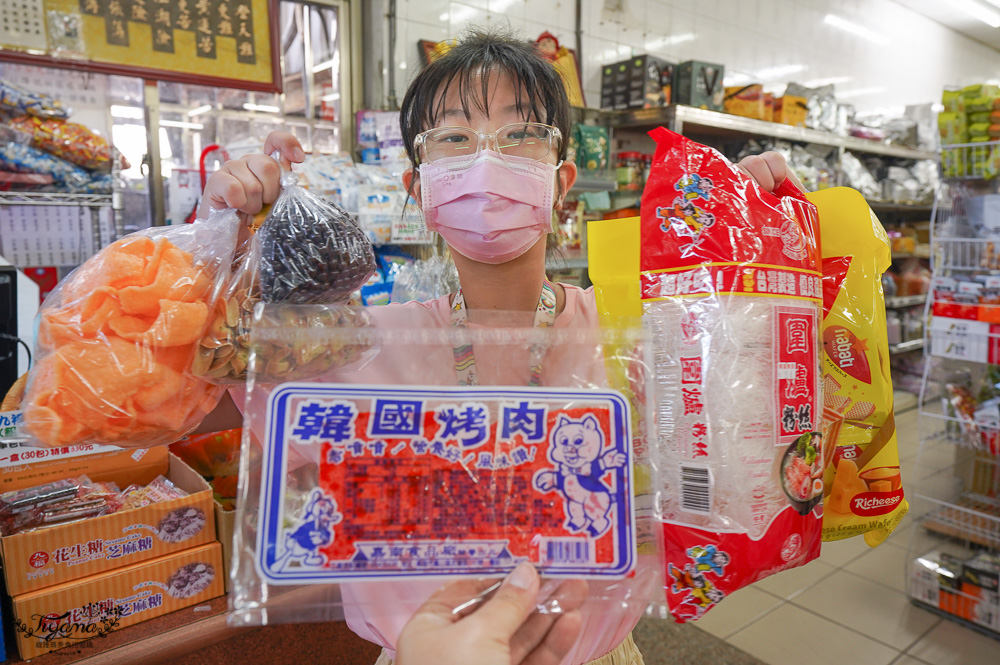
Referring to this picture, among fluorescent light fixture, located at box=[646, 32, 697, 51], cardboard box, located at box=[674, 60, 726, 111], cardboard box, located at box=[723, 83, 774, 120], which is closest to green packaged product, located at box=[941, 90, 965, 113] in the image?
cardboard box, located at box=[674, 60, 726, 111]

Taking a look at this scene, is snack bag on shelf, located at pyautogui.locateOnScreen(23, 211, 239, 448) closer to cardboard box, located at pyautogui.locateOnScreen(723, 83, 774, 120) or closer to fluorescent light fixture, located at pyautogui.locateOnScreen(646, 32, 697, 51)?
cardboard box, located at pyautogui.locateOnScreen(723, 83, 774, 120)

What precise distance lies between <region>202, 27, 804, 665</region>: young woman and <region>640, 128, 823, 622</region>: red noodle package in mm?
190

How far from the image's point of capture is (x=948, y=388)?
288cm

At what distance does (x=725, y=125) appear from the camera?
426 centimetres

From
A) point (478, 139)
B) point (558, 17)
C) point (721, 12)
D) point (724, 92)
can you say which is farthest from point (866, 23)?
point (478, 139)

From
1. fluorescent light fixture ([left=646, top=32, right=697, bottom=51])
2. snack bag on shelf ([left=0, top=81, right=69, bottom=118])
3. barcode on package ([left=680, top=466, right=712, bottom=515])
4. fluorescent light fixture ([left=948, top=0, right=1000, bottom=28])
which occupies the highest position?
fluorescent light fixture ([left=948, top=0, right=1000, bottom=28])

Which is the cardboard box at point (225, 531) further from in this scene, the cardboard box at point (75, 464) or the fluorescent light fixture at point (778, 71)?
the fluorescent light fixture at point (778, 71)

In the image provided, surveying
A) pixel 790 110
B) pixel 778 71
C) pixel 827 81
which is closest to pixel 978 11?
pixel 827 81

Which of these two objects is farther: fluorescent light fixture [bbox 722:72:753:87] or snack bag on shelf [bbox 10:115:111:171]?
fluorescent light fixture [bbox 722:72:753:87]

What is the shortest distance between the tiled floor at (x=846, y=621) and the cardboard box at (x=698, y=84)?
8.50 ft

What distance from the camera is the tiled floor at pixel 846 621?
258 centimetres

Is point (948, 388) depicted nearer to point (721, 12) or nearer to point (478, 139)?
point (478, 139)

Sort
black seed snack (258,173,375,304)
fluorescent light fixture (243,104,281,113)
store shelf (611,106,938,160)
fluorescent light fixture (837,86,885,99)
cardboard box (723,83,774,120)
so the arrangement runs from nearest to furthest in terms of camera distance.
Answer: black seed snack (258,173,375,304) < fluorescent light fixture (243,104,281,113) < store shelf (611,106,938,160) < cardboard box (723,83,774,120) < fluorescent light fixture (837,86,885,99)

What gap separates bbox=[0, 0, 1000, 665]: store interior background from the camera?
8.79ft
